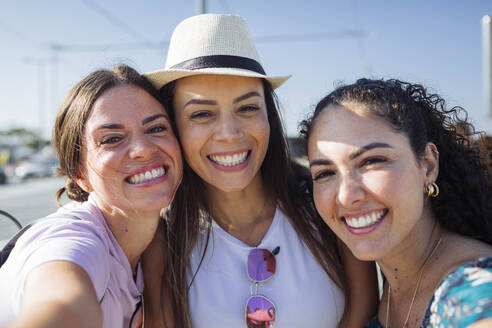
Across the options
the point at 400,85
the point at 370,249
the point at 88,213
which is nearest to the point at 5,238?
the point at 88,213

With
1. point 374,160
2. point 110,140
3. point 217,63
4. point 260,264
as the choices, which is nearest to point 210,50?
point 217,63

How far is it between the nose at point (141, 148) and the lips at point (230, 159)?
340mm

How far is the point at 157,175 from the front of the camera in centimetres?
212

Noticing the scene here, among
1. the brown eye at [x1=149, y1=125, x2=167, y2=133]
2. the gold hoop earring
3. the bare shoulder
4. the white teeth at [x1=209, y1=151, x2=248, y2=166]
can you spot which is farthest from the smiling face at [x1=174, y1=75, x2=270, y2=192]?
the bare shoulder

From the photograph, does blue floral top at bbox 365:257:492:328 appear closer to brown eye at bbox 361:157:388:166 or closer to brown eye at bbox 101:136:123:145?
brown eye at bbox 361:157:388:166

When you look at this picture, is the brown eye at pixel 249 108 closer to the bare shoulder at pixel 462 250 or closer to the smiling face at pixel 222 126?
the smiling face at pixel 222 126

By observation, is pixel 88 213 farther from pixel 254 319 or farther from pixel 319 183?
pixel 319 183

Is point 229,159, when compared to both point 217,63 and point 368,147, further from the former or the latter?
point 368,147

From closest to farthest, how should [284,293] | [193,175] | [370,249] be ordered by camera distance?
[370,249] < [284,293] < [193,175]

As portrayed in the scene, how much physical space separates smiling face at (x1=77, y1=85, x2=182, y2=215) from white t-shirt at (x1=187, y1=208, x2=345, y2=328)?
459mm

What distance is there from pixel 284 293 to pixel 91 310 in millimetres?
1039

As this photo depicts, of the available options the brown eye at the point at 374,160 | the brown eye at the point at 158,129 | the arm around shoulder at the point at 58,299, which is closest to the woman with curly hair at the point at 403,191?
the brown eye at the point at 374,160

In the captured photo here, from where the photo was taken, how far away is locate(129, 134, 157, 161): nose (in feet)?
6.58

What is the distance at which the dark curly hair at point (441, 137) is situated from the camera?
6.03ft
